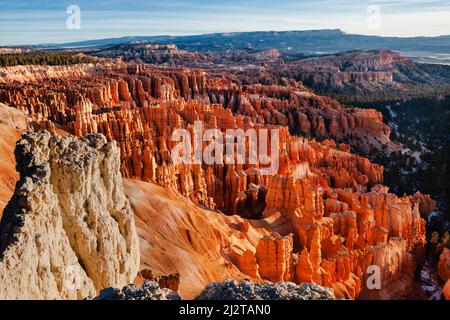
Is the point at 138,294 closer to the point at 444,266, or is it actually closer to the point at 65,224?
the point at 65,224

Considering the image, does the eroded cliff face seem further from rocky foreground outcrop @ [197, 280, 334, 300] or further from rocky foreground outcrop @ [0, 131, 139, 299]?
rocky foreground outcrop @ [197, 280, 334, 300]

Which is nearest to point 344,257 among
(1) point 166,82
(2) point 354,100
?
(1) point 166,82

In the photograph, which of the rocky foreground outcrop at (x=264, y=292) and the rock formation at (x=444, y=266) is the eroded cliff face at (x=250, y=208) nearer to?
the rock formation at (x=444, y=266)

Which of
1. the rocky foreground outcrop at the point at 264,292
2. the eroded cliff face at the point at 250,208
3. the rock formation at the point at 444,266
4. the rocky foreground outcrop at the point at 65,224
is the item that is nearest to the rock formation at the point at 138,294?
the rocky foreground outcrop at the point at 264,292

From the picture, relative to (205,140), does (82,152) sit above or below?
above

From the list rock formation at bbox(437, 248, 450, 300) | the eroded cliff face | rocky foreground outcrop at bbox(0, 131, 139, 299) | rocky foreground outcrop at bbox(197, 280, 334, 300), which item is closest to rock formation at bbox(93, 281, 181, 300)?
rocky foreground outcrop at bbox(197, 280, 334, 300)
